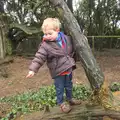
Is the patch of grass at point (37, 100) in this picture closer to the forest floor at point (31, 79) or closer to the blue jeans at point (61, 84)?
the forest floor at point (31, 79)

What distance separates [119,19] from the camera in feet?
63.0

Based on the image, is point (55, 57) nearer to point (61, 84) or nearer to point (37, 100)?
point (61, 84)

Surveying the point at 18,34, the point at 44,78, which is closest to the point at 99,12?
the point at 18,34

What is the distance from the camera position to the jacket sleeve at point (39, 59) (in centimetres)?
341

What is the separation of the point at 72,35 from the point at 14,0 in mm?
18147

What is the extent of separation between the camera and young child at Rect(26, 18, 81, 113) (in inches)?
138

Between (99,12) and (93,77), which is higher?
(99,12)

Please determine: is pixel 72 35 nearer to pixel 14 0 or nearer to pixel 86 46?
pixel 86 46

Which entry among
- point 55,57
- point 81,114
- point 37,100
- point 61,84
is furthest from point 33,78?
point 55,57

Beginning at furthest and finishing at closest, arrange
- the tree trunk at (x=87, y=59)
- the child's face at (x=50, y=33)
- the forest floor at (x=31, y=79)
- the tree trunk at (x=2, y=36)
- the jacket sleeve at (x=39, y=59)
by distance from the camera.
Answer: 1. the tree trunk at (x=2, y=36)
2. the forest floor at (x=31, y=79)
3. the tree trunk at (x=87, y=59)
4. the child's face at (x=50, y=33)
5. the jacket sleeve at (x=39, y=59)

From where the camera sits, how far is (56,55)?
360cm

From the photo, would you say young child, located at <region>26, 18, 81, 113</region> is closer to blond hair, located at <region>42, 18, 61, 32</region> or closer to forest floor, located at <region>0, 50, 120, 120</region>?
blond hair, located at <region>42, 18, 61, 32</region>

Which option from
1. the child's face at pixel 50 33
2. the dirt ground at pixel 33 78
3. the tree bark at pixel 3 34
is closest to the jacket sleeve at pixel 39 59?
the child's face at pixel 50 33

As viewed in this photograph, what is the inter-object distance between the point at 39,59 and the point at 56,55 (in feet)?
0.90
